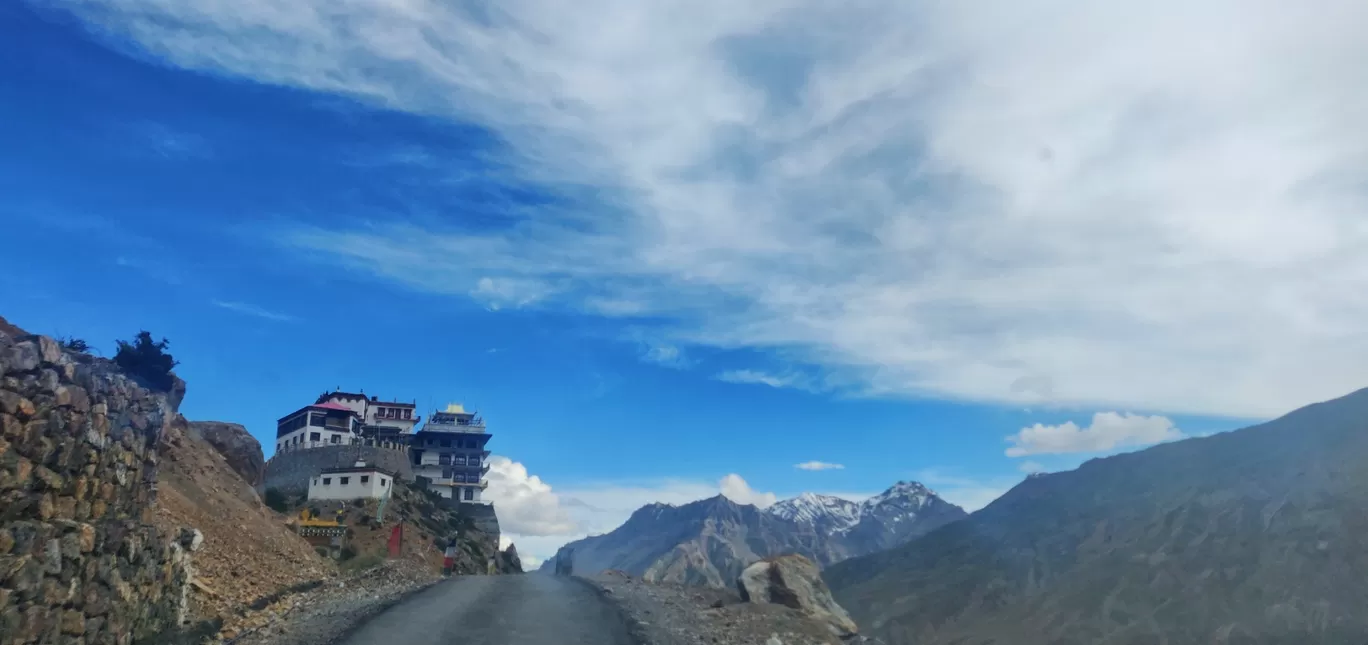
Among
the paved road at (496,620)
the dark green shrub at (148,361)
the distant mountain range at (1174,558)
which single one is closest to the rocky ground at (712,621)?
the paved road at (496,620)

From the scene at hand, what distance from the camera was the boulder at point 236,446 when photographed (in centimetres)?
4972

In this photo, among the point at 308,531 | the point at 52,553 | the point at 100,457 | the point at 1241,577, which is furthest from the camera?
the point at 1241,577

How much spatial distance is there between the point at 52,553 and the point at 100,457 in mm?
2525

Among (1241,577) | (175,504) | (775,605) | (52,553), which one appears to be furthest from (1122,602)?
(52,553)

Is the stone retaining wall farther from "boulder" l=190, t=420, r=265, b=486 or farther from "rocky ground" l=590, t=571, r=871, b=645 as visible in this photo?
"rocky ground" l=590, t=571, r=871, b=645

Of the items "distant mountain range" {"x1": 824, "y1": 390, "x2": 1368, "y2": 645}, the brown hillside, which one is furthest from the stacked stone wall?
"distant mountain range" {"x1": 824, "y1": 390, "x2": 1368, "y2": 645}

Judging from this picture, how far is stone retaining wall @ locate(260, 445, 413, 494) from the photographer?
73.8 metres

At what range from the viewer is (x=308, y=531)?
146 ft

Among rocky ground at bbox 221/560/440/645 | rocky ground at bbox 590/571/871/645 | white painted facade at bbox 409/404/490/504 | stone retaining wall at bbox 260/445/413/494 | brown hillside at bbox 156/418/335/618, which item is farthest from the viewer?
white painted facade at bbox 409/404/490/504

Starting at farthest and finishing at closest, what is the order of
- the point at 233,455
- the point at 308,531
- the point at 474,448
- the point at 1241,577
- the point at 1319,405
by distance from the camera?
the point at 1319,405, the point at 474,448, the point at 1241,577, the point at 233,455, the point at 308,531

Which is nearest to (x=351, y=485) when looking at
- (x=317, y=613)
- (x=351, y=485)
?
(x=351, y=485)

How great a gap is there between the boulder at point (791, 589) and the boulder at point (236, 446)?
37.4 meters

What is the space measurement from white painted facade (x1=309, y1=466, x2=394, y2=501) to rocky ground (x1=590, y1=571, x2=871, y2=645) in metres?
46.9

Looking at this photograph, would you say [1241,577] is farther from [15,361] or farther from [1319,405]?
[15,361]
